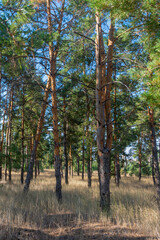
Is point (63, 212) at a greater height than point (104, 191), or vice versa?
point (104, 191)

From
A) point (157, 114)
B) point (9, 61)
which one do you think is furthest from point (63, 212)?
point (157, 114)

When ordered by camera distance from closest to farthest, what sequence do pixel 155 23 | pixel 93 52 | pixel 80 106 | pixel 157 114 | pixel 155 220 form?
pixel 155 220 → pixel 155 23 → pixel 93 52 → pixel 80 106 → pixel 157 114

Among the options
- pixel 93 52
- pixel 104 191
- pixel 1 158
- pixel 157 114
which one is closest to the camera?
pixel 104 191

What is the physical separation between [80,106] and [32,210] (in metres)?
7.52

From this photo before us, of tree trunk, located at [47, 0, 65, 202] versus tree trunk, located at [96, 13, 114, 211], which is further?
tree trunk, located at [47, 0, 65, 202]

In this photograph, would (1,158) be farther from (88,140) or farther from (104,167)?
(104,167)

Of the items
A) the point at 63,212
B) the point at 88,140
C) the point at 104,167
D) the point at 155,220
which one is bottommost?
the point at 63,212

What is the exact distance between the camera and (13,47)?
17.1 feet

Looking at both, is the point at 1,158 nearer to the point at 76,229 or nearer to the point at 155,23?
the point at 76,229

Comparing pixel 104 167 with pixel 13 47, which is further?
pixel 104 167

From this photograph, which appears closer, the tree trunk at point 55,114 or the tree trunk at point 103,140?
the tree trunk at point 103,140

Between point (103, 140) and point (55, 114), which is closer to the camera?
point (103, 140)

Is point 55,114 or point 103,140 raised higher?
point 55,114

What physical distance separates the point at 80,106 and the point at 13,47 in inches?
285
